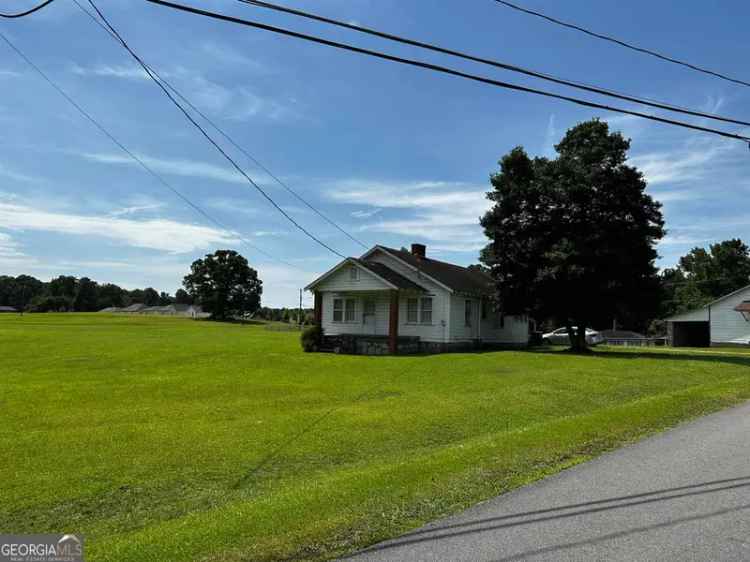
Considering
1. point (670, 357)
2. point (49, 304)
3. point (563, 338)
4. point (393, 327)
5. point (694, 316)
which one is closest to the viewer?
point (670, 357)

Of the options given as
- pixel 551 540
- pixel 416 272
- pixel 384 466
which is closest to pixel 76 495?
pixel 384 466

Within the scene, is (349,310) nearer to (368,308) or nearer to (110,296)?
(368,308)

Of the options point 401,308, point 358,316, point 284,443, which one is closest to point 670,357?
point 401,308

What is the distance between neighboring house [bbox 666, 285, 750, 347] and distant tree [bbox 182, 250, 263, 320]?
74783mm

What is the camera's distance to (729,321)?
46.8 m

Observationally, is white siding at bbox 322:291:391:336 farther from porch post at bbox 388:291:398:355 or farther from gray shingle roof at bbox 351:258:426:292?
porch post at bbox 388:291:398:355

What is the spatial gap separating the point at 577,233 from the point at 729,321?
81.8 feet

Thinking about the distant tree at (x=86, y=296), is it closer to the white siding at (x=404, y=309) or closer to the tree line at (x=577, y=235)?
the white siding at (x=404, y=309)

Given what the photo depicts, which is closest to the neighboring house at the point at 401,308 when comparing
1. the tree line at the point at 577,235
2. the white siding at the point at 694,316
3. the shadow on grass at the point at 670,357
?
the tree line at the point at 577,235

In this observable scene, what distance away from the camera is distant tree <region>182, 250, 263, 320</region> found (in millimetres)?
106812

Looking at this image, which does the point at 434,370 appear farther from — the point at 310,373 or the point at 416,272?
the point at 416,272

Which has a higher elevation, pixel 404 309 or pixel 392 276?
pixel 392 276

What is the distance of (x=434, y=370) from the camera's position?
68.8 ft

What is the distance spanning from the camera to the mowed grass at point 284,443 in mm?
5570
